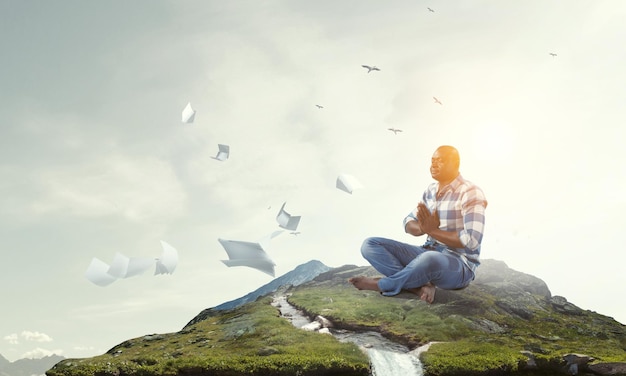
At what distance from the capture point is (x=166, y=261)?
11602 mm

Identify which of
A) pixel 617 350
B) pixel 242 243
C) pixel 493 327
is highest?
pixel 242 243

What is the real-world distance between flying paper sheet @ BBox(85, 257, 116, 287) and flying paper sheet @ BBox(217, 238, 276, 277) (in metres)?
2.94

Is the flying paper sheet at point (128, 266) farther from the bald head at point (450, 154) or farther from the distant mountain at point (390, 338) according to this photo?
the bald head at point (450, 154)

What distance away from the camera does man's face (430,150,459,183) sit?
371 inches

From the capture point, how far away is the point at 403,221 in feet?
31.9

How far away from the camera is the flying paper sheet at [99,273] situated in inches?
441

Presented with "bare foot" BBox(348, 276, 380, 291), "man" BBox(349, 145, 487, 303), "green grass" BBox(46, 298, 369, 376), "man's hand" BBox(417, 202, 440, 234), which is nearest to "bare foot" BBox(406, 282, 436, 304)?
"man" BBox(349, 145, 487, 303)

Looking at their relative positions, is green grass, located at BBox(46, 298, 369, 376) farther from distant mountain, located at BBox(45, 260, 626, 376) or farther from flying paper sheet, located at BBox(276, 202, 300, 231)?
flying paper sheet, located at BBox(276, 202, 300, 231)

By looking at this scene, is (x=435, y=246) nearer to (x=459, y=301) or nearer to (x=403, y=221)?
(x=403, y=221)

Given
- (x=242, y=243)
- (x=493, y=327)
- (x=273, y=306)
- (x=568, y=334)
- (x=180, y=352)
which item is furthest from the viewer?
(x=273, y=306)

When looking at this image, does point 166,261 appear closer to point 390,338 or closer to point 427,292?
point 390,338

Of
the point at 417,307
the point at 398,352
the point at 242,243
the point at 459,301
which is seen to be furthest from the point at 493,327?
the point at 242,243

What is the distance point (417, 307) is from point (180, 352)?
6033mm

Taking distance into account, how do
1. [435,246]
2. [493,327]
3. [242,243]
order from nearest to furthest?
1. [435,246]
2. [242,243]
3. [493,327]
